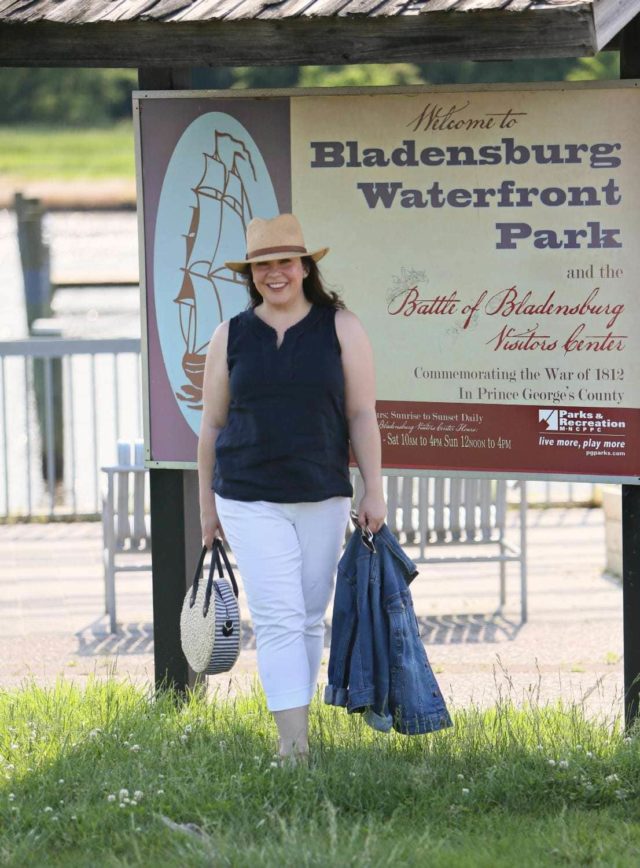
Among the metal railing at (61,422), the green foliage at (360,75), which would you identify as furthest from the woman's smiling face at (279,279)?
the green foliage at (360,75)

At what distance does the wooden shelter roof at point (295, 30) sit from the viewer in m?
4.26

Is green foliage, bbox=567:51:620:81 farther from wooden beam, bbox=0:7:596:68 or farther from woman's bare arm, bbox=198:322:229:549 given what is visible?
woman's bare arm, bbox=198:322:229:549

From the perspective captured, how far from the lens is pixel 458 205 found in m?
4.99

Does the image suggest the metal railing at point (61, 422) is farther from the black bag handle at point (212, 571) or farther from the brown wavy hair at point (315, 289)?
the brown wavy hair at point (315, 289)

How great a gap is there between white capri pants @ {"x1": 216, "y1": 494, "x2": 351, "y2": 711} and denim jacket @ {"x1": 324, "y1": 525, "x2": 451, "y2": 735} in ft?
0.37

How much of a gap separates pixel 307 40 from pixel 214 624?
5.85 ft

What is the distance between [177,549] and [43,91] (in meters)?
30.8

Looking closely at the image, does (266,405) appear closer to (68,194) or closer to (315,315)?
(315,315)

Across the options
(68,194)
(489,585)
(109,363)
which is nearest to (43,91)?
(68,194)

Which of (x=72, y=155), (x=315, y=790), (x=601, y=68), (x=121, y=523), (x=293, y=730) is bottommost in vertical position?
(x=315, y=790)

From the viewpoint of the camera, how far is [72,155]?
3603 cm

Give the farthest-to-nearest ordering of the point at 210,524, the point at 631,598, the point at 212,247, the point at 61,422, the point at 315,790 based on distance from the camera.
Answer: the point at 61,422 < the point at 212,247 < the point at 631,598 < the point at 210,524 < the point at 315,790

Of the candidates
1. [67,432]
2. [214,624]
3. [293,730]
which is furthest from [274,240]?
[67,432]

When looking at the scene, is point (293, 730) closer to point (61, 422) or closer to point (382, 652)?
point (382, 652)
